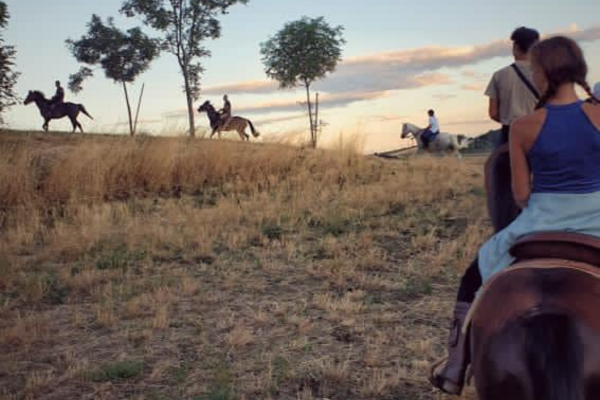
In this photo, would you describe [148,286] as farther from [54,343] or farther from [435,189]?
[435,189]

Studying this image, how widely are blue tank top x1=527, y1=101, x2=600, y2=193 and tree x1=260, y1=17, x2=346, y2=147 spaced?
34.5 metres

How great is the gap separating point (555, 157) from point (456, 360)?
0.96 metres

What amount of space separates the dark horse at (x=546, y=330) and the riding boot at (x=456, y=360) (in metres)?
0.32

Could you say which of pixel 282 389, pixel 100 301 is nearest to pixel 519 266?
pixel 282 389

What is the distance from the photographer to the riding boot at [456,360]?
110 inches

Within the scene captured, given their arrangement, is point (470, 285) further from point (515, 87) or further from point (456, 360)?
point (515, 87)

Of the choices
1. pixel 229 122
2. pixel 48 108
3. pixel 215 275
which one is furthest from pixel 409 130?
pixel 215 275

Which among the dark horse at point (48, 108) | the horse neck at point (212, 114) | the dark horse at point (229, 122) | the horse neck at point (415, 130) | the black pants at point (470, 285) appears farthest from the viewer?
the horse neck at point (212, 114)

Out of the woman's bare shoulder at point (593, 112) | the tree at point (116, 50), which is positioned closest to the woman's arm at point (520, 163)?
the woman's bare shoulder at point (593, 112)

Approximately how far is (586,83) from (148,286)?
542cm

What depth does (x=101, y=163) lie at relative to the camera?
1295 centimetres

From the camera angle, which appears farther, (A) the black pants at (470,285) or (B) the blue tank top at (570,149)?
(A) the black pants at (470,285)

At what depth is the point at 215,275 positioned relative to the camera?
7.70m

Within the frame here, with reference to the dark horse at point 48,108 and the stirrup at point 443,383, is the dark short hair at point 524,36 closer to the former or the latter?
the stirrup at point 443,383
